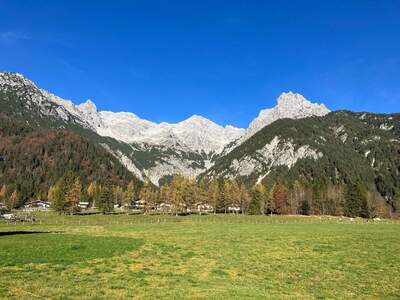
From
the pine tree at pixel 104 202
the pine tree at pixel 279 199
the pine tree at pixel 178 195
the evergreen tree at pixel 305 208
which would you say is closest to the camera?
the pine tree at pixel 178 195

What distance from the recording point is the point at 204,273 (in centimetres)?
2839

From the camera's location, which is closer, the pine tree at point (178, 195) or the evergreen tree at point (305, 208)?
the pine tree at point (178, 195)

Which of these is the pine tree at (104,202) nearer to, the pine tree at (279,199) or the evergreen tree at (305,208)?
the pine tree at (279,199)

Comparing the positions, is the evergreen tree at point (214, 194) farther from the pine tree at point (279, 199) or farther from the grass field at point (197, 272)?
the grass field at point (197, 272)

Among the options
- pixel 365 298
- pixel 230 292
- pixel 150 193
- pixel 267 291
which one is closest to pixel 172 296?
pixel 230 292

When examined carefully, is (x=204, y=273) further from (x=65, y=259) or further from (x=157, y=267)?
(x=65, y=259)

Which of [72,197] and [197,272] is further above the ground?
[72,197]

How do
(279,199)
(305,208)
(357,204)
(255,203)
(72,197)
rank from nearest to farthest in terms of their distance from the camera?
(72,197) → (357,204) → (255,203) → (305,208) → (279,199)

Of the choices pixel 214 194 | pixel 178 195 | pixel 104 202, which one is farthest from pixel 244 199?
pixel 104 202

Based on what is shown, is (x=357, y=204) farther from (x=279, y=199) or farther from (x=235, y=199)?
(x=235, y=199)

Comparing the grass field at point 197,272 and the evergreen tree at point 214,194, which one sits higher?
the evergreen tree at point 214,194

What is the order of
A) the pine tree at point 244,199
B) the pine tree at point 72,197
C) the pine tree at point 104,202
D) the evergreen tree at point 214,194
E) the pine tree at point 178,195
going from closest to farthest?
the pine tree at point 72,197, the pine tree at point 178,195, the pine tree at point 104,202, the evergreen tree at point 214,194, the pine tree at point 244,199

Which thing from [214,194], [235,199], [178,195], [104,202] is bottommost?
[104,202]

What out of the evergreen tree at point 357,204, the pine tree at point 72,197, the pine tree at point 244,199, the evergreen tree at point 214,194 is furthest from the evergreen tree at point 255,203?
the pine tree at point 72,197
